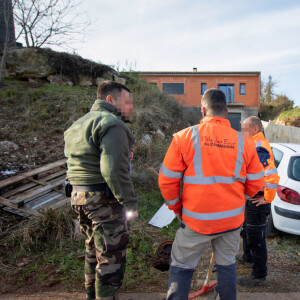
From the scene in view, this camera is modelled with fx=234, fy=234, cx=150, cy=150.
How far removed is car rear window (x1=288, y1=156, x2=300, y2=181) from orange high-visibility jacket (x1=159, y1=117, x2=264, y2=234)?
2.06 metres

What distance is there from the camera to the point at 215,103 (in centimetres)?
182

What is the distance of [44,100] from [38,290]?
709 cm

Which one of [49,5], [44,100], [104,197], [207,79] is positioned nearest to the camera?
[104,197]

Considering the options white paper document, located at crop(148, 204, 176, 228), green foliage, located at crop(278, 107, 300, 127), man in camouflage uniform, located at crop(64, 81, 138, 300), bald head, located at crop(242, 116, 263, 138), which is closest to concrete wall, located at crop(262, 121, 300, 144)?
green foliage, located at crop(278, 107, 300, 127)

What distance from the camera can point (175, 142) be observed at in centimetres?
171

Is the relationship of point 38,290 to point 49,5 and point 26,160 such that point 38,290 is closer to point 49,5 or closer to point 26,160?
point 26,160

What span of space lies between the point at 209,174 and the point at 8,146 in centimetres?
536

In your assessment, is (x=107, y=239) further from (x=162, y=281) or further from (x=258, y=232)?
(x=258, y=232)

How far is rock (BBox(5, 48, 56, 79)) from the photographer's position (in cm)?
934

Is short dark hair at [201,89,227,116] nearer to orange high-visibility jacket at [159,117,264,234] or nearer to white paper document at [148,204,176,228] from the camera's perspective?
orange high-visibility jacket at [159,117,264,234]

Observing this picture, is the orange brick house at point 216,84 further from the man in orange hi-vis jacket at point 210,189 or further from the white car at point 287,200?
the man in orange hi-vis jacket at point 210,189

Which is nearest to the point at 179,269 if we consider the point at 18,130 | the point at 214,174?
the point at 214,174

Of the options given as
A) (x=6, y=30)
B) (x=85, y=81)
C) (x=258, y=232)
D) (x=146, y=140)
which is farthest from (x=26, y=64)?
(x=258, y=232)

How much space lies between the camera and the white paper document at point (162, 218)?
3957 millimetres
